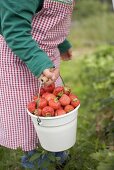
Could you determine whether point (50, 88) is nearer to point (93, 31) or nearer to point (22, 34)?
point (22, 34)

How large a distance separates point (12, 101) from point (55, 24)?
497 mm

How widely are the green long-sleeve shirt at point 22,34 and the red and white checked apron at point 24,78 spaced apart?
0.16m

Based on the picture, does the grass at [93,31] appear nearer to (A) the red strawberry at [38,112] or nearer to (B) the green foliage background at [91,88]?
(B) the green foliage background at [91,88]

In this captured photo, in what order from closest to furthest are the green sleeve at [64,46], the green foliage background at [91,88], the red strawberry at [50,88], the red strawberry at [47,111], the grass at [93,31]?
the red strawberry at [47,111], the red strawberry at [50,88], the green foliage background at [91,88], the green sleeve at [64,46], the grass at [93,31]

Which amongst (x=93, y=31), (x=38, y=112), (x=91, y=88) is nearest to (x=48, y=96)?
(x=38, y=112)

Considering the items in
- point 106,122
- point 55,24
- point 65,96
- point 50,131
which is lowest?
point 106,122

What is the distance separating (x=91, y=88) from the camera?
16.3ft

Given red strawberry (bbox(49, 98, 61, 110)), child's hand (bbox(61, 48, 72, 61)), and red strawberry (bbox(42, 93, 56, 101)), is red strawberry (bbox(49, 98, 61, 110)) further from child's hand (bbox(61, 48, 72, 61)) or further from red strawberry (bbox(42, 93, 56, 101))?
child's hand (bbox(61, 48, 72, 61))

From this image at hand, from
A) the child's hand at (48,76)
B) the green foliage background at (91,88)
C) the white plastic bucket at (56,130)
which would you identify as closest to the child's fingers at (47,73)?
the child's hand at (48,76)

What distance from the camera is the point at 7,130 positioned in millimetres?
2709

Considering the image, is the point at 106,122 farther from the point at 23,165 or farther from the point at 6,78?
the point at 6,78

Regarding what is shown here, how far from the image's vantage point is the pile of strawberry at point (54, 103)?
7.61ft

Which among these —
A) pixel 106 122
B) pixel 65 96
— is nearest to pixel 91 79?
pixel 106 122

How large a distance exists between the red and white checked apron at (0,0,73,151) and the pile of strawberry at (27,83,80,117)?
189 millimetres
